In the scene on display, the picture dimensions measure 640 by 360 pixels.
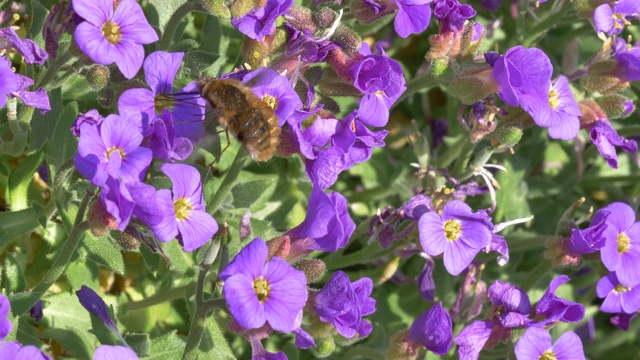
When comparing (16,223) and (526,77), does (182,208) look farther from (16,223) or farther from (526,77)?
(526,77)

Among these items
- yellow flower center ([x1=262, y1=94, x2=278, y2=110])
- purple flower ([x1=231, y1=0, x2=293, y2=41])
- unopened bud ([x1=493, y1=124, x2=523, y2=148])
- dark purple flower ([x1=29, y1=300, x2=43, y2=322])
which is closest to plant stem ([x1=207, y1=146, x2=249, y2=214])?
yellow flower center ([x1=262, y1=94, x2=278, y2=110])

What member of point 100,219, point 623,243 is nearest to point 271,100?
point 100,219

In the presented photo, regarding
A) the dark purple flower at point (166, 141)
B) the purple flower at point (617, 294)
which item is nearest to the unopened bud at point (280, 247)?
the dark purple flower at point (166, 141)

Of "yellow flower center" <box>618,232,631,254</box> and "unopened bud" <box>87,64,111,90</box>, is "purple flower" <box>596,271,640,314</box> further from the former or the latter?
"unopened bud" <box>87,64,111,90</box>

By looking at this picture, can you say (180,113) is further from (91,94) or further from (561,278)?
(561,278)

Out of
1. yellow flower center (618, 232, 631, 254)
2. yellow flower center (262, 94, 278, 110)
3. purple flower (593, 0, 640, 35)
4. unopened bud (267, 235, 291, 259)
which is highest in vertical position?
yellow flower center (262, 94, 278, 110)

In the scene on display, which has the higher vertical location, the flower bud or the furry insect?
the furry insect

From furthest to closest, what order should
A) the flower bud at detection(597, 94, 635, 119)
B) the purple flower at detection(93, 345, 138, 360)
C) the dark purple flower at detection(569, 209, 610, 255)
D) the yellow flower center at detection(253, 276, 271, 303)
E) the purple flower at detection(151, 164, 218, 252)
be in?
1. the flower bud at detection(597, 94, 635, 119)
2. the dark purple flower at detection(569, 209, 610, 255)
3. the purple flower at detection(151, 164, 218, 252)
4. the yellow flower center at detection(253, 276, 271, 303)
5. the purple flower at detection(93, 345, 138, 360)
